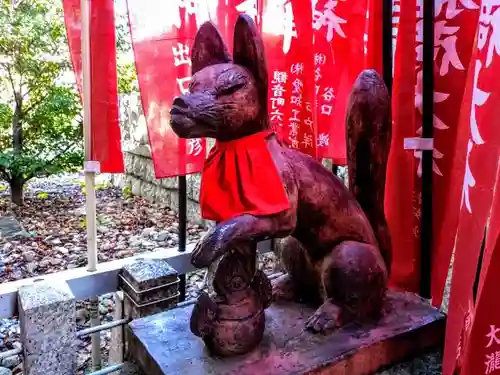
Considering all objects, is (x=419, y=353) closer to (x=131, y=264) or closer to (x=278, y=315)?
(x=278, y=315)

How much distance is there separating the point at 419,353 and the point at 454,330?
24cm

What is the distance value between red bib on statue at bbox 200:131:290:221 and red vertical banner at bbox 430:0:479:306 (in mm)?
608

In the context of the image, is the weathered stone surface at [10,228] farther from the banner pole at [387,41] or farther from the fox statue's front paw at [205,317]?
the banner pole at [387,41]

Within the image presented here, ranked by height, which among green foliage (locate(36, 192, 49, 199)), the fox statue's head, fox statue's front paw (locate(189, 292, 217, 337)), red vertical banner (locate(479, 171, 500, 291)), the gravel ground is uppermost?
the fox statue's head

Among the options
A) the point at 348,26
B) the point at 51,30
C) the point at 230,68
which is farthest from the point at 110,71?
the point at 51,30

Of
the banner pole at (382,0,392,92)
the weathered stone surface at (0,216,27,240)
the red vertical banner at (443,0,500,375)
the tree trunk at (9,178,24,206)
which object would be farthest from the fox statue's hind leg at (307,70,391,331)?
the tree trunk at (9,178,24,206)

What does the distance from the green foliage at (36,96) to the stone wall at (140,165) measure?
0.57 metres

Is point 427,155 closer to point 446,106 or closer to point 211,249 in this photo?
point 446,106

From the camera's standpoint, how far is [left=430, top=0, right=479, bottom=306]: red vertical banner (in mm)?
1389

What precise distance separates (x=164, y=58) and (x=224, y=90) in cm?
67

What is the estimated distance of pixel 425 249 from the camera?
153 cm

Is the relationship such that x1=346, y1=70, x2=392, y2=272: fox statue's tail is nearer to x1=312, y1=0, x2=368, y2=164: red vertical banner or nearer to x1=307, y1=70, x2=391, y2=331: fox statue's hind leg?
x1=307, y1=70, x2=391, y2=331: fox statue's hind leg

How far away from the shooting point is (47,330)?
1.33 m

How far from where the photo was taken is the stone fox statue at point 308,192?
3.29ft
